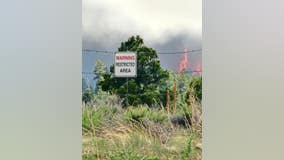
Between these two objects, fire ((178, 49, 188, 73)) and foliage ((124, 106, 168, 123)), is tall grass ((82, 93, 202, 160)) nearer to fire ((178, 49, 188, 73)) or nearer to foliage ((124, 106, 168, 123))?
foliage ((124, 106, 168, 123))

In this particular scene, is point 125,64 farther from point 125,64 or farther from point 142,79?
point 142,79

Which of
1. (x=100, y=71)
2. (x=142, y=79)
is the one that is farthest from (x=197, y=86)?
(x=100, y=71)

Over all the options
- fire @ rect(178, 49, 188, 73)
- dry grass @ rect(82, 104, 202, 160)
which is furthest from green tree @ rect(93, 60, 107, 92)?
fire @ rect(178, 49, 188, 73)

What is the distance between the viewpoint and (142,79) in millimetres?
2729

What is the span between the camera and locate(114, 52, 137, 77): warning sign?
2.73 meters

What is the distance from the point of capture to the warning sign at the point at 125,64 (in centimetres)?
273

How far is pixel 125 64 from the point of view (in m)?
2.74

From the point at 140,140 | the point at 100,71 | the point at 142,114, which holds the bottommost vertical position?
the point at 140,140

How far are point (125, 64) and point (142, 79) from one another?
0.58 feet

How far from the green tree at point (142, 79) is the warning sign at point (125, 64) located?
3 cm

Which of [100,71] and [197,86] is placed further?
[100,71]

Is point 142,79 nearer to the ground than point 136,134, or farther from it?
farther from it

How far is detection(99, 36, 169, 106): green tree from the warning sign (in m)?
0.03

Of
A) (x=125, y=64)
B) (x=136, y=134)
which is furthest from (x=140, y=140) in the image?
(x=125, y=64)
